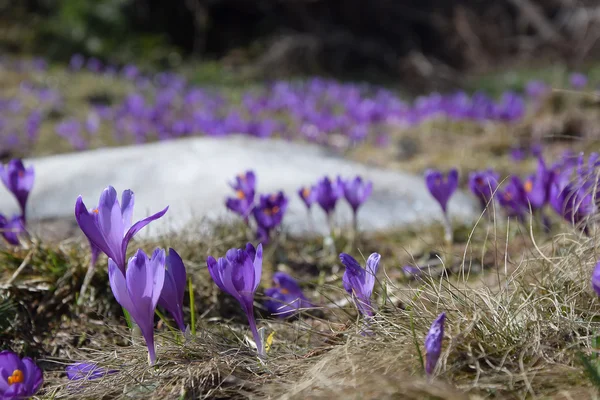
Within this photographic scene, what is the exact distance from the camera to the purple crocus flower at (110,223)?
135 centimetres

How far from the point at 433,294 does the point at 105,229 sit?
29.6 inches

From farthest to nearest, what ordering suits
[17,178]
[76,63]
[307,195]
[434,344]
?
[76,63], [307,195], [17,178], [434,344]

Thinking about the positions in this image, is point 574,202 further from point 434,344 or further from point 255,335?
point 255,335

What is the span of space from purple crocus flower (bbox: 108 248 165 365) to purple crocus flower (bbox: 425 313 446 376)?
550mm

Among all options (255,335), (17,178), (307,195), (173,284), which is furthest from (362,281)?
(17,178)

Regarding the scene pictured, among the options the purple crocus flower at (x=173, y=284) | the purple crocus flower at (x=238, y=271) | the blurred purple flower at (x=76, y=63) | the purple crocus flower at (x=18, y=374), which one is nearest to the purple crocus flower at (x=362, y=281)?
the purple crocus flower at (x=238, y=271)

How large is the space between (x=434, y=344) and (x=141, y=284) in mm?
607

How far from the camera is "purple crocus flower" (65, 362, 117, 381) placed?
1394 millimetres

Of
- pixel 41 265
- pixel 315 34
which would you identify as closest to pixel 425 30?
pixel 315 34

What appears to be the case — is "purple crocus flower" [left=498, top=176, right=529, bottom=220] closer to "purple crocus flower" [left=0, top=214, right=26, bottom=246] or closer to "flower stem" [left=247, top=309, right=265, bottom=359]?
"flower stem" [left=247, top=309, right=265, bottom=359]

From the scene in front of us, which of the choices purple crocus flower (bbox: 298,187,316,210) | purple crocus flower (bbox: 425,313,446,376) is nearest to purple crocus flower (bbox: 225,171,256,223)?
purple crocus flower (bbox: 298,187,316,210)

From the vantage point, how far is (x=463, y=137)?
224 inches

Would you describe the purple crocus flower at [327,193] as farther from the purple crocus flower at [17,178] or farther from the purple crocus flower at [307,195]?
the purple crocus flower at [17,178]

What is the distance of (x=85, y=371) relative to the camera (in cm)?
141
